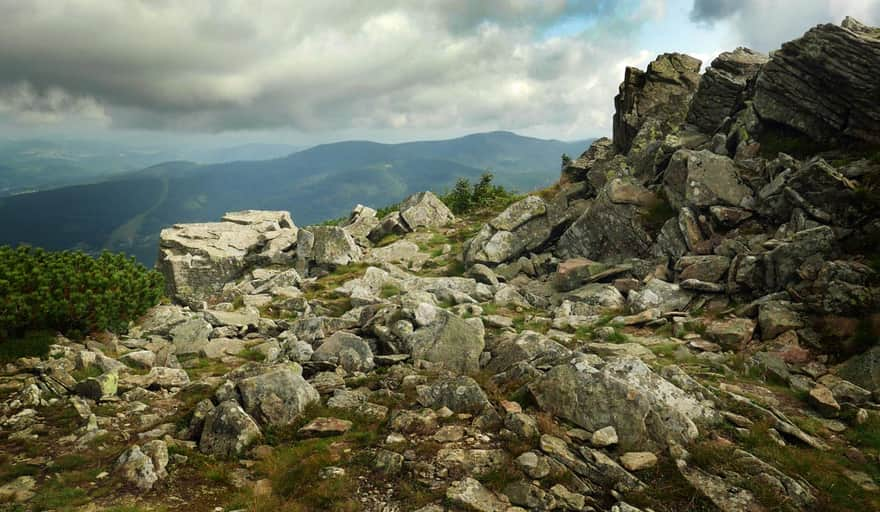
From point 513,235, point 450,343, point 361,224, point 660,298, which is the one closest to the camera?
point 450,343

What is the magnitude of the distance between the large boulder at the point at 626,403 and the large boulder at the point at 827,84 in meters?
21.6

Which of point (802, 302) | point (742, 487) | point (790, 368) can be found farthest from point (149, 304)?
point (802, 302)

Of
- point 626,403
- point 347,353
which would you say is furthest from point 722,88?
point 347,353

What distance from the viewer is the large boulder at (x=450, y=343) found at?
→ 16.4 meters

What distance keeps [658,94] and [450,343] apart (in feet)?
118

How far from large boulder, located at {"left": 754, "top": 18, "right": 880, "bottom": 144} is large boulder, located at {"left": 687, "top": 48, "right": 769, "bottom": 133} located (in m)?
5.91

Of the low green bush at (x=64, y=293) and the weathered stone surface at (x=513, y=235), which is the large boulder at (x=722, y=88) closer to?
the weathered stone surface at (x=513, y=235)

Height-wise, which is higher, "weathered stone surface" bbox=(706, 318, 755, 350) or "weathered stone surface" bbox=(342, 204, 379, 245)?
"weathered stone surface" bbox=(342, 204, 379, 245)

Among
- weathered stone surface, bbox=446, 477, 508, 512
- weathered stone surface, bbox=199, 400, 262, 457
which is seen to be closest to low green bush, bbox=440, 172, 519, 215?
weathered stone surface, bbox=199, 400, 262, 457

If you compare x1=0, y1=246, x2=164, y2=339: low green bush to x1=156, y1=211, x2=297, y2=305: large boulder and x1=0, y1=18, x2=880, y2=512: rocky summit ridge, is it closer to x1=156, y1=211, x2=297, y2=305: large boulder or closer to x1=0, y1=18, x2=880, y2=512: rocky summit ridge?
x1=0, y1=18, x2=880, y2=512: rocky summit ridge

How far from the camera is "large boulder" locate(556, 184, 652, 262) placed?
29.5m

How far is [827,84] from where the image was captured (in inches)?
987

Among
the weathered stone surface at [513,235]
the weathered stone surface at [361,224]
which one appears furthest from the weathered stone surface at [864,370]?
the weathered stone surface at [361,224]

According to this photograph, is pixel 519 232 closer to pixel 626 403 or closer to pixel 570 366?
pixel 570 366
